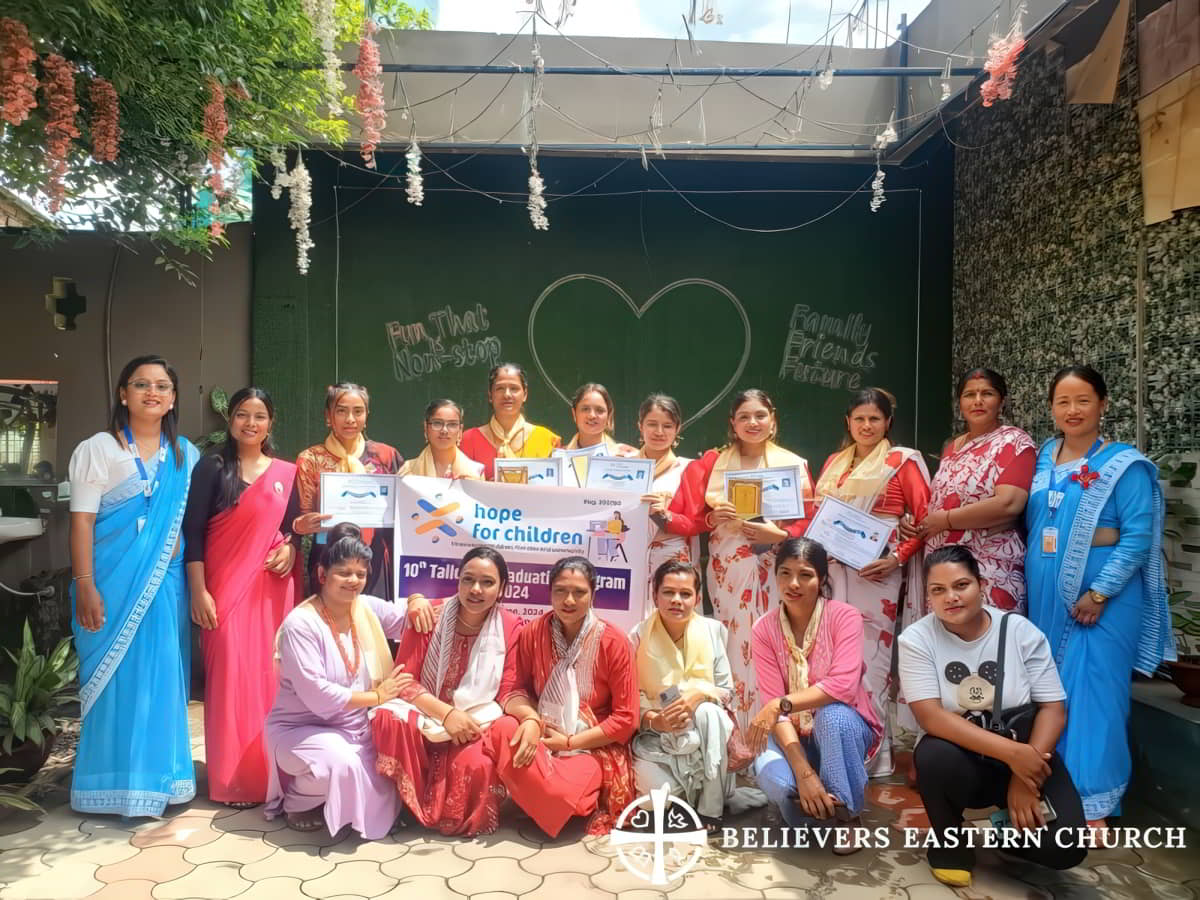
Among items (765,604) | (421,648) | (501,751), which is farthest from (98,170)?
(765,604)

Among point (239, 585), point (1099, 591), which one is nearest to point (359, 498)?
point (239, 585)

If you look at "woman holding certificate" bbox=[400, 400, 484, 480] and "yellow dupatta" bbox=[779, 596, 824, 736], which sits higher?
"woman holding certificate" bbox=[400, 400, 484, 480]

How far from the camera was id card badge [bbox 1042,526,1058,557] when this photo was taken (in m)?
3.12

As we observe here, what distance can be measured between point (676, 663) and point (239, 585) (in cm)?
177

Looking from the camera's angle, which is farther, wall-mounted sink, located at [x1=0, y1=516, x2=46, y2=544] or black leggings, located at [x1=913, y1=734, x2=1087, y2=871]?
wall-mounted sink, located at [x1=0, y1=516, x2=46, y2=544]

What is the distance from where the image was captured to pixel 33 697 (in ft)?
11.5

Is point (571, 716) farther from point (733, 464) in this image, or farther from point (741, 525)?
point (733, 464)

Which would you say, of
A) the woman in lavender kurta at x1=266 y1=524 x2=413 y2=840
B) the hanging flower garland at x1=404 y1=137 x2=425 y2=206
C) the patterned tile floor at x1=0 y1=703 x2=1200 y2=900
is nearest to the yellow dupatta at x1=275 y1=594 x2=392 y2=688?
the woman in lavender kurta at x1=266 y1=524 x2=413 y2=840

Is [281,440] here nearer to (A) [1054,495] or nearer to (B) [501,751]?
(B) [501,751]

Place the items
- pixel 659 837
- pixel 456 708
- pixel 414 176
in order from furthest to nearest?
pixel 414 176, pixel 456 708, pixel 659 837

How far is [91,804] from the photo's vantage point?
3.15 meters

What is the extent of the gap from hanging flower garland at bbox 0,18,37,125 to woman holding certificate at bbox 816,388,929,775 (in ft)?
10.7

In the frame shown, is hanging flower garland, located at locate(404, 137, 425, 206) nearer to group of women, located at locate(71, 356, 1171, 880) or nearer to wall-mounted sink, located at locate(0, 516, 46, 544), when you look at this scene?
group of women, located at locate(71, 356, 1171, 880)

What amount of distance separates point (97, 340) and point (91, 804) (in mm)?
3697
